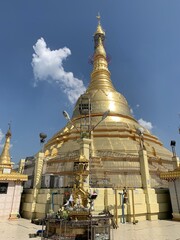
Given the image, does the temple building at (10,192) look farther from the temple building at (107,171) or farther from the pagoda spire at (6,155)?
the pagoda spire at (6,155)

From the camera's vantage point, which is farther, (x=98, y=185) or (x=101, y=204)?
(x=98, y=185)

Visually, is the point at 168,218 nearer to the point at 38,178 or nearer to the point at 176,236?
the point at 176,236

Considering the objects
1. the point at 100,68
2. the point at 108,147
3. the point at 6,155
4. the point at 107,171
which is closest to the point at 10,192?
the point at 6,155

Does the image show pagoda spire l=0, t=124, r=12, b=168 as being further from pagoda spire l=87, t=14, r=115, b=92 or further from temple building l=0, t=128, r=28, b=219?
pagoda spire l=87, t=14, r=115, b=92

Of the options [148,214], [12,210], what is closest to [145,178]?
[148,214]

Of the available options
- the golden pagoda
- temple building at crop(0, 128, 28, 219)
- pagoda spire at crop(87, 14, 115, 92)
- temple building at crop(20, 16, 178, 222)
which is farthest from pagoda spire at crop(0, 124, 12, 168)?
pagoda spire at crop(87, 14, 115, 92)

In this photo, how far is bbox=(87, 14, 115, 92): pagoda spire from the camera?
38.1m

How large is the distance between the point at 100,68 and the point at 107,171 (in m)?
27.0

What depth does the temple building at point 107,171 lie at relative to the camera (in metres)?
15.8

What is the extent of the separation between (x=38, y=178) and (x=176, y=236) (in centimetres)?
1203

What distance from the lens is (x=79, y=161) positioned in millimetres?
14516

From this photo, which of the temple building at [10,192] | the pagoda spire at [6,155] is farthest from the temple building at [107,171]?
the pagoda spire at [6,155]

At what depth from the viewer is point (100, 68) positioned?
4178 centimetres

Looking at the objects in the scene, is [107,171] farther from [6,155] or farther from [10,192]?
[6,155]
